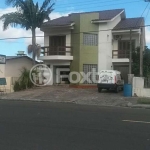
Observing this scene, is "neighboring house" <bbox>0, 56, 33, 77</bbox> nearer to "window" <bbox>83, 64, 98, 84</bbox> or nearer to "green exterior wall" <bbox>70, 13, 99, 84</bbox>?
"green exterior wall" <bbox>70, 13, 99, 84</bbox>

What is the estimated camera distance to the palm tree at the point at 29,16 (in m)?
29.5

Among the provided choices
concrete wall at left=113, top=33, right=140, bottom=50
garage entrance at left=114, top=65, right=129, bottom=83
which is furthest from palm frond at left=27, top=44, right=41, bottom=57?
garage entrance at left=114, top=65, right=129, bottom=83

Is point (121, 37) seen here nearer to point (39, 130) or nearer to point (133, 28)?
point (133, 28)

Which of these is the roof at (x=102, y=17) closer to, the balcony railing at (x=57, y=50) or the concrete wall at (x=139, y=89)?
the balcony railing at (x=57, y=50)

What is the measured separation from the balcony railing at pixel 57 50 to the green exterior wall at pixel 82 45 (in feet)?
2.18

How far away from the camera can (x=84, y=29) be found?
30.4 meters

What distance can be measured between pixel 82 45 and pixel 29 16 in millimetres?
6247

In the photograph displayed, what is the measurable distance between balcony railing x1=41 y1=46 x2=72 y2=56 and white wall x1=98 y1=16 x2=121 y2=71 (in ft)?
10.8

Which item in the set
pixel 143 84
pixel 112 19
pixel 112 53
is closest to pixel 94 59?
pixel 112 53

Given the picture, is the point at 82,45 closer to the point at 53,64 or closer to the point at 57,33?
the point at 57,33

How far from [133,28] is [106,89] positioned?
7205 millimetres

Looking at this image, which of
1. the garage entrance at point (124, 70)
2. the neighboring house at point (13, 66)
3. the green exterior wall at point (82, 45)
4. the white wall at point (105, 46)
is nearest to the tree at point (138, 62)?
the white wall at point (105, 46)

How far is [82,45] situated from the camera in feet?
99.9

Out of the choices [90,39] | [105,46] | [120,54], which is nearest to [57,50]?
[90,39]
